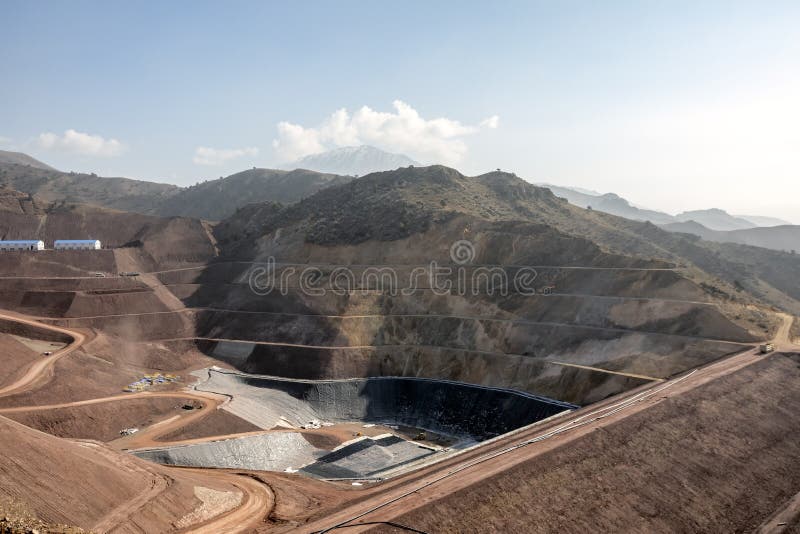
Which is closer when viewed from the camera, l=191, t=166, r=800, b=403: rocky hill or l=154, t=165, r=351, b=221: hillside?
l=191, t=166, r=800, b=403: rocky hill

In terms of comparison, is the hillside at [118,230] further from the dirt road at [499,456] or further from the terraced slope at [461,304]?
the dirt road at [499,456]

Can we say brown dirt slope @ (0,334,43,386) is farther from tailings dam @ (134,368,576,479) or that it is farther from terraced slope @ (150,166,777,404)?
terraced slope @ (150,166,777,404)

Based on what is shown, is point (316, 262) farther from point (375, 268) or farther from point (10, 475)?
point (10, 475)

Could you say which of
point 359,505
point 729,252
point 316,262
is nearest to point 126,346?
point 316,262

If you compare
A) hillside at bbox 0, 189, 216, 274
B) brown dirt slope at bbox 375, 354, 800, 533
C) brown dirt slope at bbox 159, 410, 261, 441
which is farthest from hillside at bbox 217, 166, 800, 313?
brown dirt slope at bbox 159, 410, 261, 441

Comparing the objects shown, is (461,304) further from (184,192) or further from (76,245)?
(184,192)

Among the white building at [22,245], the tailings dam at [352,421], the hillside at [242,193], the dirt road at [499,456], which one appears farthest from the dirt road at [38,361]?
the hillside at [242,193]
